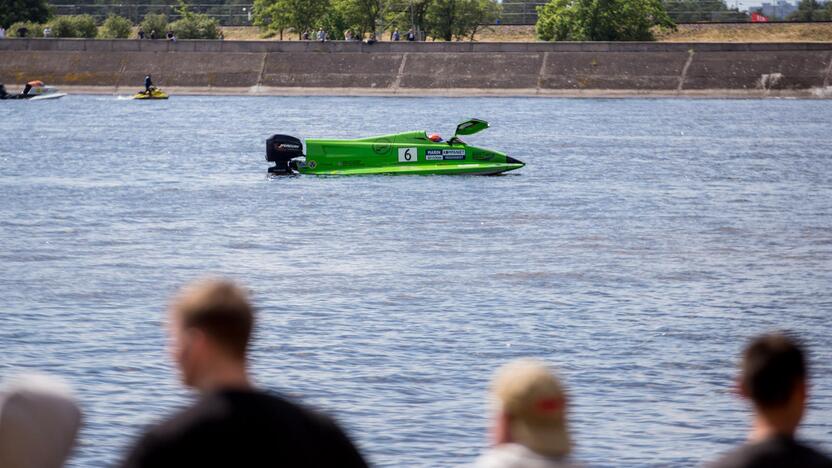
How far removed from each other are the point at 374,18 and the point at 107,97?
26871mm

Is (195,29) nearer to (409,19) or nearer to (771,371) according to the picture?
(409,19)

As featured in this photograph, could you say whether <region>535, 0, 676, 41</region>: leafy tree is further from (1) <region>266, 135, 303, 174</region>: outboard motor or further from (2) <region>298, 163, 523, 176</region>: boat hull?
(1) <region>266, 135, 303, 174</region>: outboard motor

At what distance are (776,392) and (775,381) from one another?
1.5 inches

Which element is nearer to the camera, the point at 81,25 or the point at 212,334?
the point at 212,334

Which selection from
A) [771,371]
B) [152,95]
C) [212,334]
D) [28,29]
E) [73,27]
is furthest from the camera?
[73,27]

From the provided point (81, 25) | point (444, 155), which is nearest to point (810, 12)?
point (81, 25)

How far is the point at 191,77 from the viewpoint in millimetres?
101688

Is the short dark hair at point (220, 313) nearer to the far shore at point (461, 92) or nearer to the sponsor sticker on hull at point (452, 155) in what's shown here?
the sponsor sticker on hull at point (452, 155)

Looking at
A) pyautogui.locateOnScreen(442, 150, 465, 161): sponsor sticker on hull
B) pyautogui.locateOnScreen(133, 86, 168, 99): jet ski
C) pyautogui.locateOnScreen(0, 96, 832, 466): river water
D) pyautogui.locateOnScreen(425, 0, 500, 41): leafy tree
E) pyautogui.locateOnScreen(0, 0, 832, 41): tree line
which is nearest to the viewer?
pyautogui.locateOnScreen(0, 96, 832, 466): river water

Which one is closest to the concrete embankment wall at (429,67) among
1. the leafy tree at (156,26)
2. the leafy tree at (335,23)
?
the leafy tree at (156,26)

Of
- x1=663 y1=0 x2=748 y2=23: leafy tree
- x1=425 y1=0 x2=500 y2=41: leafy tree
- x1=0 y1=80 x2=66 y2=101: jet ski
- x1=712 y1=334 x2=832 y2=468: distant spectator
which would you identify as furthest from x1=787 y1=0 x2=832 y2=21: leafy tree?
x1=712 y1=334 x2=832 y2=468: distant spectator

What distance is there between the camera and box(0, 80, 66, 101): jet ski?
93812 millimetres

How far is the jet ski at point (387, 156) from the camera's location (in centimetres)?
4144

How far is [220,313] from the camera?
4.63 m
